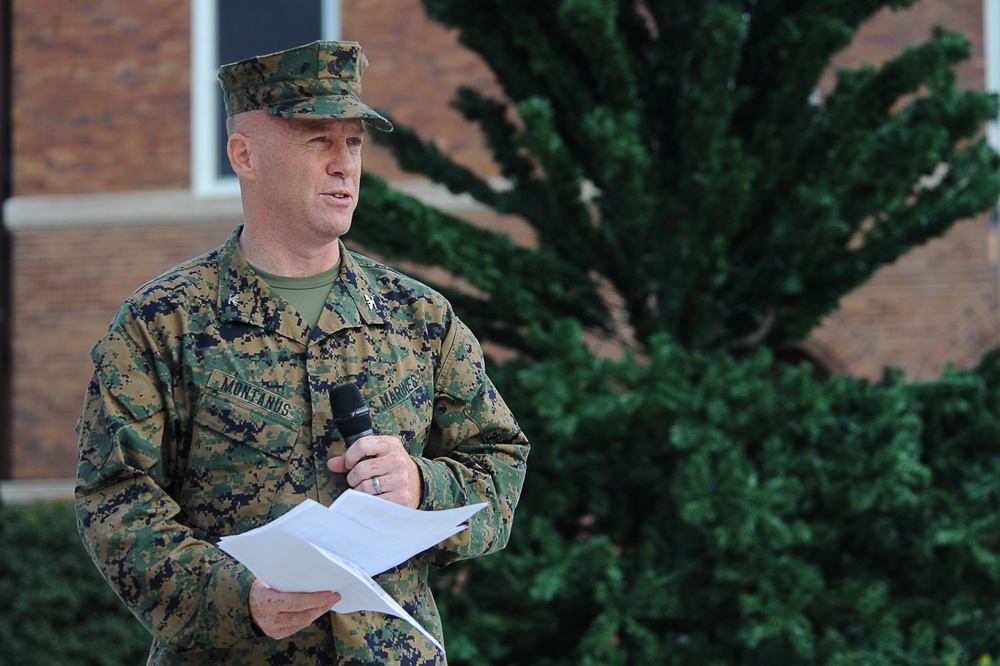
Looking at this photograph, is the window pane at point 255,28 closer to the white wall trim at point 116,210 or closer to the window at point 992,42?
the white wall trim at point 116,210

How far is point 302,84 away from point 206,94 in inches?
366

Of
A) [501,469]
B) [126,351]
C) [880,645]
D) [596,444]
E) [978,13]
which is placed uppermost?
[978,13]

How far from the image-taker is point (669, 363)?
514 centimetres

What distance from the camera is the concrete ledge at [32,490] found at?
10977mm

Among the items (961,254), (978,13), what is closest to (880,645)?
(961,254)

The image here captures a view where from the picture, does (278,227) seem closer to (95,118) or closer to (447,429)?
(447,429)

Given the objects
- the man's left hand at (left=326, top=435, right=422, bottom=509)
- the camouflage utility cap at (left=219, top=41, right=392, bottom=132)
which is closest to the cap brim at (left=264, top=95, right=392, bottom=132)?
the camouflage utility cap at (left=219, top=41, right=392, bottom=132)

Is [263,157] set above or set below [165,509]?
above

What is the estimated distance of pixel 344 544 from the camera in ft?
7.36

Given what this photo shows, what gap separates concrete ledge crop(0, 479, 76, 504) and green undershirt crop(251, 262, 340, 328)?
8917mm

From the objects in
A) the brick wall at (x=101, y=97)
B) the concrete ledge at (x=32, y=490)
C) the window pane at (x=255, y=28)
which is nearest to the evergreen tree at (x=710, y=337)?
the window pane at (x=255, y=28)

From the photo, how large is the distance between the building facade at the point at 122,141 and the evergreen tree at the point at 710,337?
4.84 m

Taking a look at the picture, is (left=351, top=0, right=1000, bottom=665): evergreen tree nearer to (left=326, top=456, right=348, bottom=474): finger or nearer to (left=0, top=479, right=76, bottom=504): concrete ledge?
(left=326, top=456, right=348, bottom=474): finger

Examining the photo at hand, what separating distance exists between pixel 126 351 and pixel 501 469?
30.2 inches
